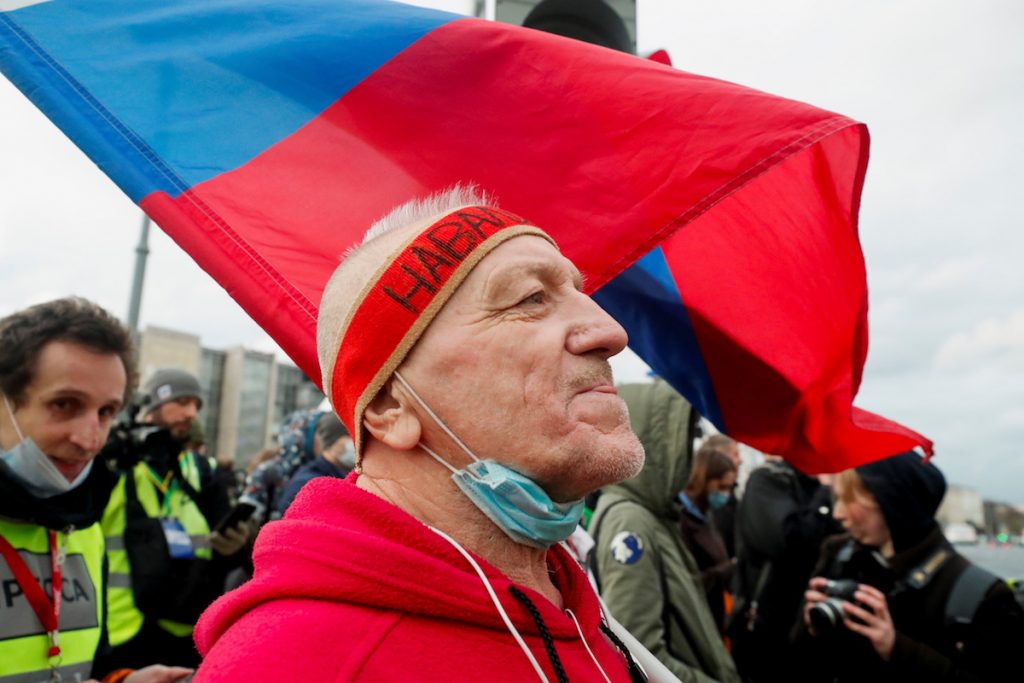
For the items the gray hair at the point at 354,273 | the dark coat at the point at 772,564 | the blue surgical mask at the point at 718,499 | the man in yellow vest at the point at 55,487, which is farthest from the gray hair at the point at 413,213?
the blue surgical mask at the point at 718,499

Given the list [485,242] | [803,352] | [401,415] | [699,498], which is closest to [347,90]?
[485,242]

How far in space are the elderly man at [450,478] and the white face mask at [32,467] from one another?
1.32 metres

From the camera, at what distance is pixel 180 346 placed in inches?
2474

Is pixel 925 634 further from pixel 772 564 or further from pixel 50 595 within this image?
pixel 50 595

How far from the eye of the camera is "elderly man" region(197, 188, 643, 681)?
4.34 ft

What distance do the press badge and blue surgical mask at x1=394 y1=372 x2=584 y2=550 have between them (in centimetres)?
297

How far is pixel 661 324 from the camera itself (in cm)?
310

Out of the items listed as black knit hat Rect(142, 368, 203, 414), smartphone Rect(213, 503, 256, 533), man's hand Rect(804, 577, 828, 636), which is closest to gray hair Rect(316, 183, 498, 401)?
man's hand Rect(804, 577, 828, 636)

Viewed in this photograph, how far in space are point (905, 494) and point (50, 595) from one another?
3652 millimetres

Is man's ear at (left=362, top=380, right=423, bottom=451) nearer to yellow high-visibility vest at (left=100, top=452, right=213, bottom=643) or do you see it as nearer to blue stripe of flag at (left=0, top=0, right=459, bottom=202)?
blue stripe of flag at (left=0, top=0, right=459, bottom=202)

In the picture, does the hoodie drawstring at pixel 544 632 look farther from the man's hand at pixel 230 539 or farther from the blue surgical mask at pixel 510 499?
the man's hand at pixel 230 539

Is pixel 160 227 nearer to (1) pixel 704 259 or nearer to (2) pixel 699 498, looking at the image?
(1) pixel 704 259

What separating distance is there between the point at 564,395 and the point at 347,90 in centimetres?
147

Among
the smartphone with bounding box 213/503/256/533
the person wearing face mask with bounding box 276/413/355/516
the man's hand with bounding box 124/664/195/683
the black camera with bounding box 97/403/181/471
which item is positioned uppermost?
the man's hand with bounding box 124/664/195/683
